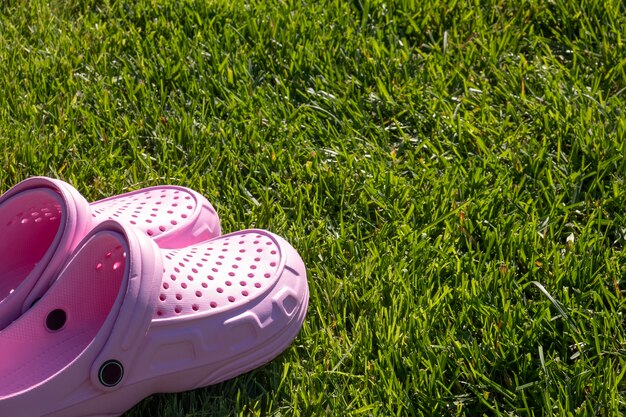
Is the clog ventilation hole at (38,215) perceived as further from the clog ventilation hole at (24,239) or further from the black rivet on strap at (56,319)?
the black rivet on strap at (56,319)

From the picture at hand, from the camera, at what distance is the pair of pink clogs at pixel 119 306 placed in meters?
2.10

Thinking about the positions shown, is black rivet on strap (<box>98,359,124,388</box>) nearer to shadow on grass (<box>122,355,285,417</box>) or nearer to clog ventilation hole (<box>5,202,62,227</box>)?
shadow on grass (<box>122,355,285,417</box>)

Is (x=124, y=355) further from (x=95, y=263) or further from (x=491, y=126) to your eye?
(x=491, y=126)

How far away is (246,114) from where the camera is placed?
10.6 feet

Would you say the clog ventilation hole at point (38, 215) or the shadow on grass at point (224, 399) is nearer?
the shadow on grass at point (224, 399)

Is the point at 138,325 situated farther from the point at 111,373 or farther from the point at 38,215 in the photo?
the point at 38,215

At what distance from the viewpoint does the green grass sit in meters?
2.34

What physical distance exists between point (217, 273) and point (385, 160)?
91 centimetres

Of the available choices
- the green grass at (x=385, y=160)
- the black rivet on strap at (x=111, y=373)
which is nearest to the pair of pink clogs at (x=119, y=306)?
the black rivet on strap at (x=111, y=373)

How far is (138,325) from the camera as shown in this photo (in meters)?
2.09

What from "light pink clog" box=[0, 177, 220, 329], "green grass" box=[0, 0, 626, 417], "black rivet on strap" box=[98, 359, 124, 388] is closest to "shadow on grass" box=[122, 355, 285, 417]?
"green grass" box=[0, 0, 626, 417]

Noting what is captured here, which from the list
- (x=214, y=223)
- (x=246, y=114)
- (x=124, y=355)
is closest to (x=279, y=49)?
(x=246, y=114)

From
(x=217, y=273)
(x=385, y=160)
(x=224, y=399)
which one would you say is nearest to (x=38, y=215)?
(x=217, y=273)

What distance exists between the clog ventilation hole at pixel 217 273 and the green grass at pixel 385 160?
0.21 meters
